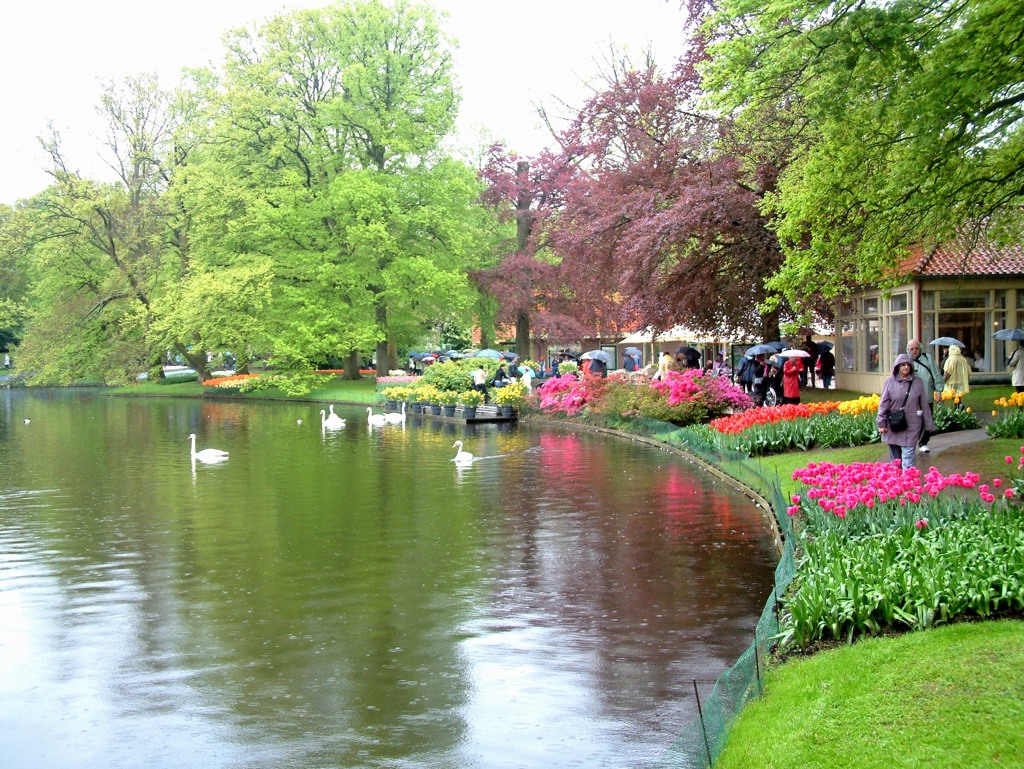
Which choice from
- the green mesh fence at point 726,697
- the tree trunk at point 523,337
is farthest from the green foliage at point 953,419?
the tree trunk at point 523,337

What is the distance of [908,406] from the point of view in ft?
41.3

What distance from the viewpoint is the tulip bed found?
25.1ft

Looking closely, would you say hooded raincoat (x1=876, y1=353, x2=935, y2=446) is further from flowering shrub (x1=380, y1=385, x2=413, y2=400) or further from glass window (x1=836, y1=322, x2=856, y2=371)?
flowering shrub (x1=380, y1=385, x2=413, y2=400)

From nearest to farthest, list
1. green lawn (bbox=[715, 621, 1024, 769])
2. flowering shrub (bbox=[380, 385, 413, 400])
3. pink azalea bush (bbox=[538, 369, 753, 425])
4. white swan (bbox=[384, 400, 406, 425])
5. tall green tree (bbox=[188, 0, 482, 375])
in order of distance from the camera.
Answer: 1. green lawn (bbox=[715, 621, 1024, 769])
2. pink azalea bush (bbox=[538, 369, 753, 425])
3. white swan (bbox=[384, 400, 406, 425])
4. flowering shrub (bbox=[380, 385, 413, 400])
5. tall green tree (bbox=[188, 0, 482, 375])

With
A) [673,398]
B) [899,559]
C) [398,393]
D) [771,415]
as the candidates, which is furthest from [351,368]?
[899,559]

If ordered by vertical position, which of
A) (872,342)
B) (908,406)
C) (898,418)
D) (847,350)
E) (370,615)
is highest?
(872,342)

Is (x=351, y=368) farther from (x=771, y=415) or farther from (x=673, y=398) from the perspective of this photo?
(x=771, y=415)

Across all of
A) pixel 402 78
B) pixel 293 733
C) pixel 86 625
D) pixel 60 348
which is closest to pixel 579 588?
pixel 293 733

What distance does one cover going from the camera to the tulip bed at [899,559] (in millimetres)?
7637

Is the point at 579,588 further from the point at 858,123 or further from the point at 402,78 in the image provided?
the point at 402,78

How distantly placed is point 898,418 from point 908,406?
196 millimetres

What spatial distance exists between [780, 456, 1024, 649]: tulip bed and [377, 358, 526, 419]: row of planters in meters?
23.2

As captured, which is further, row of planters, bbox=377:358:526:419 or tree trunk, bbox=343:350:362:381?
tree trunk, bbox=343:350:362:381

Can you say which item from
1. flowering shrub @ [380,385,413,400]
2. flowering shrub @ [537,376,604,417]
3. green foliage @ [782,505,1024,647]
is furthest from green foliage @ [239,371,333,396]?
green foliage @ [782,505,1024,647]
